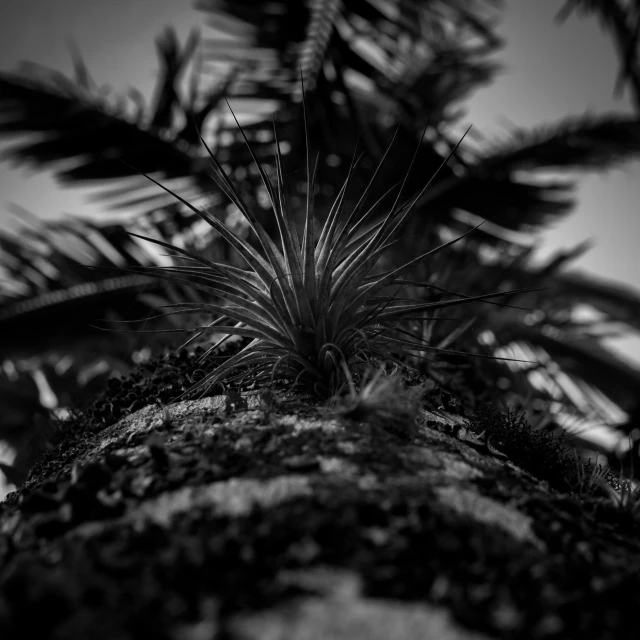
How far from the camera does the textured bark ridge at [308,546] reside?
2.43 ft

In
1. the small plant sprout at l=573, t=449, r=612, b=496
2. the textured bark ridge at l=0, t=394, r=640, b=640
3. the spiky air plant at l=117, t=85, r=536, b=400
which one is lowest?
the small plant sprout at l=573, t=449, r=612, b=496

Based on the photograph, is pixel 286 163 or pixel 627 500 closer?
pixel 627 500

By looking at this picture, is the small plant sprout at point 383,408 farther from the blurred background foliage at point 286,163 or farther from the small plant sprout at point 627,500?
the blurred background foliage at point 286,163

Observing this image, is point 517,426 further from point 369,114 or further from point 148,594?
point 369,114

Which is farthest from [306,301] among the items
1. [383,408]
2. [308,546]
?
[308,546]

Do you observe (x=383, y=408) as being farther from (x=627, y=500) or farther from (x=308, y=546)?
(x=627, y=500)

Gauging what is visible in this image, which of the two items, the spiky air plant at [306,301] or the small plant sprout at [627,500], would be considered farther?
the spiky air plant at [306,301]

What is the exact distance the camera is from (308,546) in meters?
0.86

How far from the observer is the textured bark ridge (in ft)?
2.43

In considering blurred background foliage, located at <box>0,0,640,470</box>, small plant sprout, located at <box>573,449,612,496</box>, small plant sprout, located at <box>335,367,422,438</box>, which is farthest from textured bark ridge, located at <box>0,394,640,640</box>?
blurred background foliage, located at <box>0,0,640,470</box>

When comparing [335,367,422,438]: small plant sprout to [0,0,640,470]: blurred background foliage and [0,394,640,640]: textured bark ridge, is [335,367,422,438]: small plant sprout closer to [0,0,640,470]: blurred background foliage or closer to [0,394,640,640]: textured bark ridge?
[0,394,640,640]: textured bark ridge

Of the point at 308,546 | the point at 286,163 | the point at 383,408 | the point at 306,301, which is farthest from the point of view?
the point at 286,163

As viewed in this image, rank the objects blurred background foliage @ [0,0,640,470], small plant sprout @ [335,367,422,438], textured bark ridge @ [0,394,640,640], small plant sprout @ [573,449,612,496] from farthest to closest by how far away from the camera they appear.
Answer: blurred background foliage @ [0,0,640,470] < small plant sprout @ [573,449,612,496] < small plant sprout @ [335,367,422,438] < textured bark ridge @ [0,394,640,640]

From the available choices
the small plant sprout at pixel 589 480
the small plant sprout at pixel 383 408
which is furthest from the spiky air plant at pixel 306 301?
the small plant sprout at pixel 589 480
